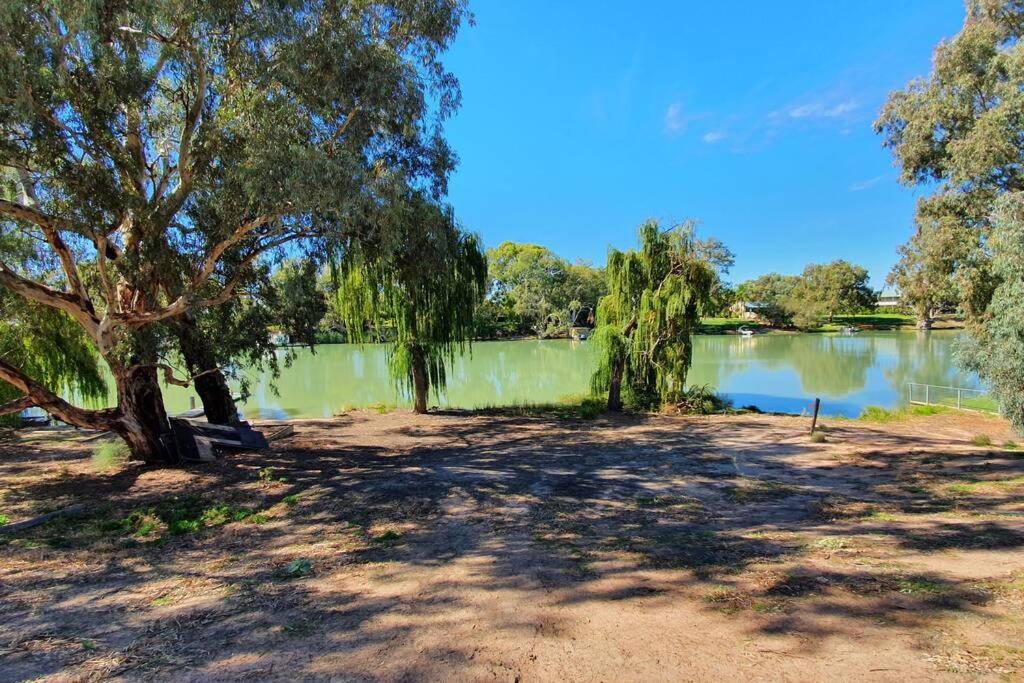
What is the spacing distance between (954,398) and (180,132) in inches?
825

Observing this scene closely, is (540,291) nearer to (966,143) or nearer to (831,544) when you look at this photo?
(966,143)

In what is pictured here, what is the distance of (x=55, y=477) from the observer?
6.30 metres

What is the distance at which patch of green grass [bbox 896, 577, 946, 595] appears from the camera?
9.01 feet

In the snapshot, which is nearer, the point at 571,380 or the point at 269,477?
the point at 269,477

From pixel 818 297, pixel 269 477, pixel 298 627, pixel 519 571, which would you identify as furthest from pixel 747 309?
pixel 298 627

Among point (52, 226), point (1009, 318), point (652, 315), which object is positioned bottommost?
point (1009, 318)

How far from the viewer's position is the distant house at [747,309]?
73.1m

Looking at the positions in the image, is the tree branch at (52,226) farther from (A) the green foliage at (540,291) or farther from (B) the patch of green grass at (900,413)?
(A) the green foliage at (540,291)

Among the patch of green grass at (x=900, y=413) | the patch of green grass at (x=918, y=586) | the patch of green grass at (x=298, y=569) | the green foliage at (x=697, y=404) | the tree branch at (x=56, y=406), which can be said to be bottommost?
the patch of green grass at (x=900, y=413)

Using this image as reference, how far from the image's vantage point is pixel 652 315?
42.7ft

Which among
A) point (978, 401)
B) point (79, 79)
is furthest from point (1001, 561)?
point (978, 401)

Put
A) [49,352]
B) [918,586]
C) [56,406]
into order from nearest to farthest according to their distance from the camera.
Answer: [918,586]
[56,406]
[49,352]

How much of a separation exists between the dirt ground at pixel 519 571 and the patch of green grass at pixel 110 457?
234 millimetres

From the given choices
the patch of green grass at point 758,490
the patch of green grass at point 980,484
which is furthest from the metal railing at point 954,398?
the patch of green grass at point 758,490
